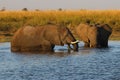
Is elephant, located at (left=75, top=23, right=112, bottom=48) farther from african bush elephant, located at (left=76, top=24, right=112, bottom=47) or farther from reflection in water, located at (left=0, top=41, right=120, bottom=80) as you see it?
reflection in water, located at (left=0, top=41, right=120, bottom=80)

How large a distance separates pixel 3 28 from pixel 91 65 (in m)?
19.4

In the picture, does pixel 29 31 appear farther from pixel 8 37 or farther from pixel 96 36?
pixel 8 37

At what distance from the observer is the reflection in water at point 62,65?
1712cm

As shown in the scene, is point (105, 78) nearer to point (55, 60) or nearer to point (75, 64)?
point (75, 64)

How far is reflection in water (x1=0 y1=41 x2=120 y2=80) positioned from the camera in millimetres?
17125

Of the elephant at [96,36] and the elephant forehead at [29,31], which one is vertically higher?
the elephant forehead at [29,31]

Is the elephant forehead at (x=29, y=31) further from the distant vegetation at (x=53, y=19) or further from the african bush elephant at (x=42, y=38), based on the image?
the distant vegetation at (x=53, y=19)

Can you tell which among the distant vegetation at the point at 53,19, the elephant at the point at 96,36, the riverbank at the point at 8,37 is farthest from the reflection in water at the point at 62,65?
the distant vegetation at the point at 53,19

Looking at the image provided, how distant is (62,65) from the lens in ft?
65.4

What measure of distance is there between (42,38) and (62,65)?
254 inches

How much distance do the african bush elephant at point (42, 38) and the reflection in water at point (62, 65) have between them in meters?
0.84

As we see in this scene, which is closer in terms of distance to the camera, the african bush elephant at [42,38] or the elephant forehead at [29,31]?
the african bush elephant at [42,38]

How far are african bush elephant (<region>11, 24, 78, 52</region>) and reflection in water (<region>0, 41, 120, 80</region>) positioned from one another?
0.84 meters

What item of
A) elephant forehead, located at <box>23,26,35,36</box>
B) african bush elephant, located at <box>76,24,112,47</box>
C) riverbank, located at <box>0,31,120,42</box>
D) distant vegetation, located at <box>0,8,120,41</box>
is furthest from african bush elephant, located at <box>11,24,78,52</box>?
distant vegetation, located at <box>0,8,120,41</box>
